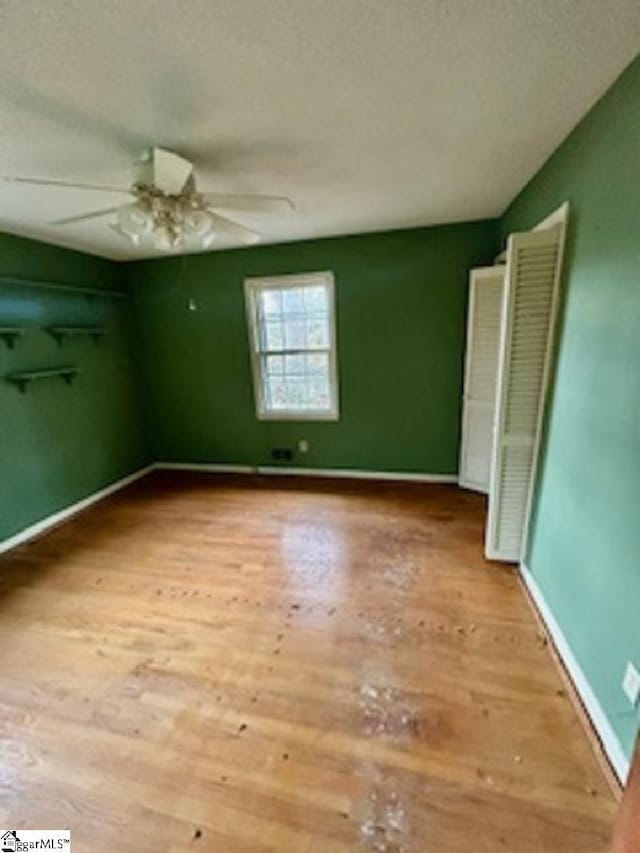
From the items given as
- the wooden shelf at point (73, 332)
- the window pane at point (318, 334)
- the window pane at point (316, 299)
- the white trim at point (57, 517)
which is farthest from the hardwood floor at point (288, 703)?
the window pane at point (316, 299)

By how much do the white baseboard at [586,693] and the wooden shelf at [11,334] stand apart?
403 centimetres

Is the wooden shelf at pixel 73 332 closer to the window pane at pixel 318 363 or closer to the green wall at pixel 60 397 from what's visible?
the green wall at pixel 60 397

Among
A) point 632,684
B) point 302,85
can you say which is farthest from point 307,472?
point 302,85

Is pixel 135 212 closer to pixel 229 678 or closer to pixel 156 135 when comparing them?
pixel 156 135

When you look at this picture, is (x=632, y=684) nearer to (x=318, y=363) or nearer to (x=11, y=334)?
(x=318, y=363)

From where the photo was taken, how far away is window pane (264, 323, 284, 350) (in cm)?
427

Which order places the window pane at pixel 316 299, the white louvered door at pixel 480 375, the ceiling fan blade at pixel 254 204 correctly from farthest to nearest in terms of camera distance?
the window pane at pixel 316 299, the white louvered door at pixel 480 375, the ceiling fan blade at pixel 254 204

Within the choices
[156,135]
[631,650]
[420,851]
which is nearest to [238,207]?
[156,135]

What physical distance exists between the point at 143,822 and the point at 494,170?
→ 11.0 ft

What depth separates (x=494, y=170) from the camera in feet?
7.73

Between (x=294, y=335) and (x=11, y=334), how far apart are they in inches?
93.9

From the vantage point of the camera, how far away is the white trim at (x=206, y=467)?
185 inches

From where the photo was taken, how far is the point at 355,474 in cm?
435

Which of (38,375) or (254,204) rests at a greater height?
(254,204)
